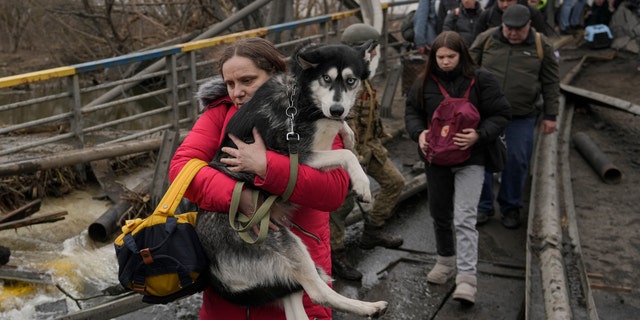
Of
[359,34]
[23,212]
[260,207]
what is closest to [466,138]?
[359,34]

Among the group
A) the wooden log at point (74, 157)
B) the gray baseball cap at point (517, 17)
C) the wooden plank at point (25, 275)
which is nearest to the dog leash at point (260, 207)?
the wooden plank at point (25, 275)

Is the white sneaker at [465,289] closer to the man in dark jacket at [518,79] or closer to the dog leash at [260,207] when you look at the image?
the man in dark jacket at [518,79]

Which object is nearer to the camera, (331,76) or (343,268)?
(331,76)

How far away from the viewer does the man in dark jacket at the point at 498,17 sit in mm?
8020

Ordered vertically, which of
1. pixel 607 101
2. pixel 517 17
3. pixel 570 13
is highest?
pixel 517 17

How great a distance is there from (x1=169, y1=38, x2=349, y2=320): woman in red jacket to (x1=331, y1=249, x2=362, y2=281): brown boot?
2798 millimetres

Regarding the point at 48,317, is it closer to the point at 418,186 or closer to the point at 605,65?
the point at 418,186

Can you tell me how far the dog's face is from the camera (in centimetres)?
278

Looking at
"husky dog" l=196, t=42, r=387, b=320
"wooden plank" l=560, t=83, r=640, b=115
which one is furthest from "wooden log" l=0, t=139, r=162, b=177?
"wooden plank" l=560, t=83, r=640, b=115

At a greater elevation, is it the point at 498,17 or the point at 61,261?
the point at 498,17

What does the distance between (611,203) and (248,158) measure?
6941 millimetres

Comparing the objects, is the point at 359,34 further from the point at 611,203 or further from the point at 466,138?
the point at 611,203

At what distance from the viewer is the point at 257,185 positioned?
8.39 feet

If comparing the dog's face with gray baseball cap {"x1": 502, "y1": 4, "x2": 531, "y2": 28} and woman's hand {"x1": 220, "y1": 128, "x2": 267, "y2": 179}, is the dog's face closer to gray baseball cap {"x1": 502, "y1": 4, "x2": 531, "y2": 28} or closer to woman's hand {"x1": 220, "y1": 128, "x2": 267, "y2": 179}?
woman's hand {"x1": 220, "y1": 128, "x2": 267, "y2": 179}
